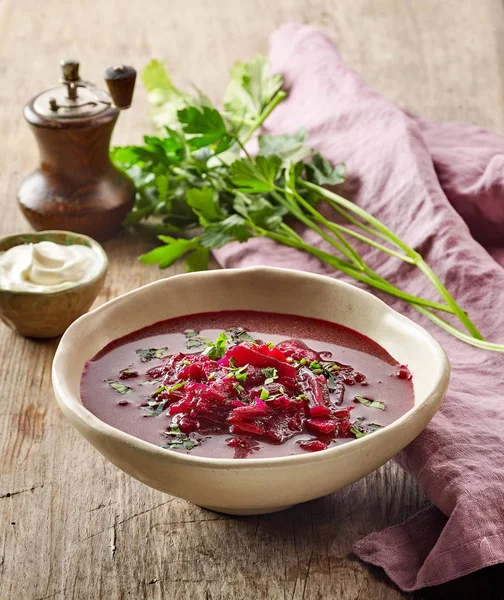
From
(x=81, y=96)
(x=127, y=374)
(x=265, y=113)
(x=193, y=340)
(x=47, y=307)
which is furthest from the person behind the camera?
(x=265, y=113)

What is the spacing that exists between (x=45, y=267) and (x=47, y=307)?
116 millimetres

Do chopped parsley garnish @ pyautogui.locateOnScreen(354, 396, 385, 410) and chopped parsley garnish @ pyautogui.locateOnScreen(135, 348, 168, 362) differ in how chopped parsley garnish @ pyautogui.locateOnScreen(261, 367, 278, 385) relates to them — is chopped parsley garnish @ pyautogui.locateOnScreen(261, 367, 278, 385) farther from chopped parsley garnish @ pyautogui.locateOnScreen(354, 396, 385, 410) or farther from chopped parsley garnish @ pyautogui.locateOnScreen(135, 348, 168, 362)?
chopped parsley garnish @ pyautogui.locateOnScreen(135, 348, 168, 362)

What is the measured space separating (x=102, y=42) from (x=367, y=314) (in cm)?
258

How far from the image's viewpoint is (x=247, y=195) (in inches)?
104

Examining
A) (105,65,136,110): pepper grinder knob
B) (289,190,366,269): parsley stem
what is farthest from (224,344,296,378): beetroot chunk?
(105,65,136,110): pepper grinder knob

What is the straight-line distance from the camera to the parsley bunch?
2.45 m

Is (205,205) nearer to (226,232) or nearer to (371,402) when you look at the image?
(226,232)

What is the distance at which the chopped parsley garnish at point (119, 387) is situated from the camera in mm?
1787

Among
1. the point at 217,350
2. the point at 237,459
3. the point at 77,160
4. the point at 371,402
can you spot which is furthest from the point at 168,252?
the point at 237,459

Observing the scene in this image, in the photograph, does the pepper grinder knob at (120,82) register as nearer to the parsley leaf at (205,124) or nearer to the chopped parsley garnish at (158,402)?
the parsley leaf at (205,124)

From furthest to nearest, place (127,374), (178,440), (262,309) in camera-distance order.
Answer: (262,309) < (127,374) < (178,440)

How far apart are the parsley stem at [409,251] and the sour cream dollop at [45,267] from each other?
679 millimetres

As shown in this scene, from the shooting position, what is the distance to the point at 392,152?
107 inches

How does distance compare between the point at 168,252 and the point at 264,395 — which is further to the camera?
the point at 168,252
